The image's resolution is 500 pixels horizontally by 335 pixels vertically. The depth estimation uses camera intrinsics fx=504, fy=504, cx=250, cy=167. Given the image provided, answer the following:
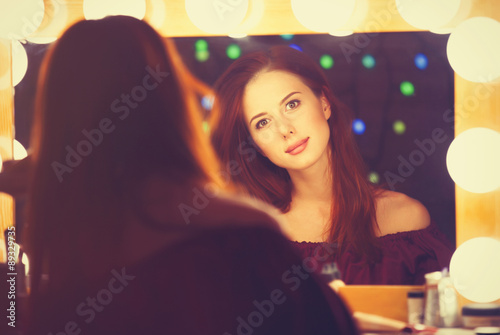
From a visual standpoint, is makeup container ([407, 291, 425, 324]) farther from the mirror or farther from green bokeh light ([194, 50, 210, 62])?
green bokeh light ([194, 50, 210, 62])

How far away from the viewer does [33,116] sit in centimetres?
173

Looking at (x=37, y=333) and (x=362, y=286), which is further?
(x=362, y=286)

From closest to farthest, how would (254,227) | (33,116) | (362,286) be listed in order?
(254,227) < (362,286) < (33,116)

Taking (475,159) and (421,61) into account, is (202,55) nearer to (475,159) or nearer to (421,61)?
(421,61)

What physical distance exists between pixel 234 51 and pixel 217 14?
5.7 inches

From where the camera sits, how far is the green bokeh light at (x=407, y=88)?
1.65 metres

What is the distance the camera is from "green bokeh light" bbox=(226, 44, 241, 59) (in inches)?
65.5

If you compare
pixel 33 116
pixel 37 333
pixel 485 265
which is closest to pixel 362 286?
pixel 485 265

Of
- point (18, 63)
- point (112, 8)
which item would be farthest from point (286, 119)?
point (18, 63)

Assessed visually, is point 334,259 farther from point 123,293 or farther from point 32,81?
point 32,81

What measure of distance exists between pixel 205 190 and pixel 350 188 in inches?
35.1

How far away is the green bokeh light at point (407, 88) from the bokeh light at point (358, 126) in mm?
172

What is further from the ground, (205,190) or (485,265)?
(205,190)

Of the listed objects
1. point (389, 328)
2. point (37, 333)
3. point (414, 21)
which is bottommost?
point (389, 328)
